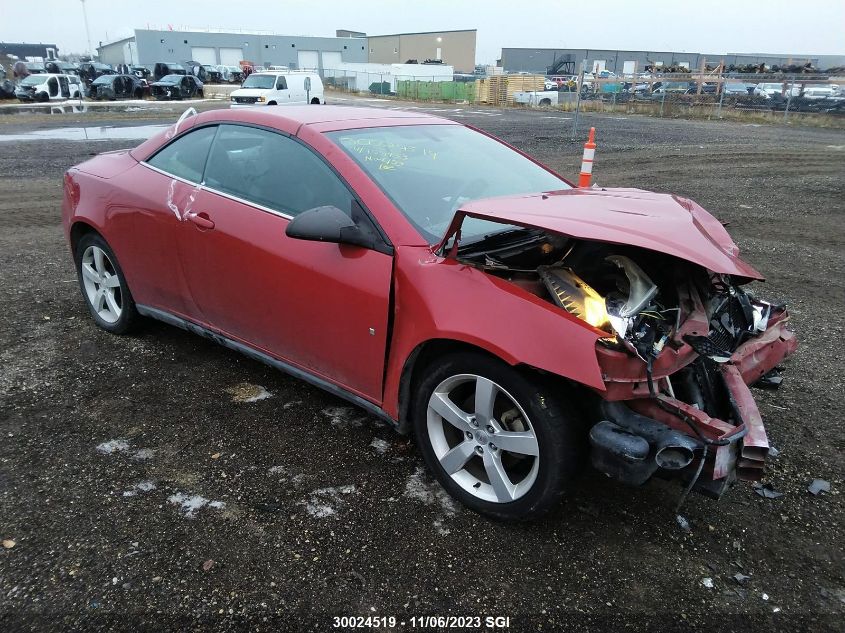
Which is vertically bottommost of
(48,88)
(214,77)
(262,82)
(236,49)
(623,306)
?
(623,306)

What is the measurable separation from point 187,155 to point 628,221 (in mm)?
2682

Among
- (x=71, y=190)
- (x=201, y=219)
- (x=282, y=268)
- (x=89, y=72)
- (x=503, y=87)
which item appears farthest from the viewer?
(x=89, y=72)

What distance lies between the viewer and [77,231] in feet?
14.8

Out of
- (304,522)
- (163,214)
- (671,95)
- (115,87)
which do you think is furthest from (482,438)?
(115,87)

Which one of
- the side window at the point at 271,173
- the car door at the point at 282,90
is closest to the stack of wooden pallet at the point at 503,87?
the car door at the point at 282,90

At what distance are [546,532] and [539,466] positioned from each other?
1.33ft

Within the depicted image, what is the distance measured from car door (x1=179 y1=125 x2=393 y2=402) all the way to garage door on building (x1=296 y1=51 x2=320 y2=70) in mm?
88543

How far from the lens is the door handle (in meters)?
3.44

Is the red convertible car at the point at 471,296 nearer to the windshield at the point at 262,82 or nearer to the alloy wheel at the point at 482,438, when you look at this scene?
the alloy wheel at the point at 482,438

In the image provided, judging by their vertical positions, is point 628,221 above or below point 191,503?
above

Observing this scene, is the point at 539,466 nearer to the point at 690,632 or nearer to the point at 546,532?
the point at 546,532

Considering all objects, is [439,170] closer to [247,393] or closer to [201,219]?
[201,219]

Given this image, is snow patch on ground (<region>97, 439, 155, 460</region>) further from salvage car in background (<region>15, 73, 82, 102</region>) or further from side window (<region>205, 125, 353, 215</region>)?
salvage car in background (<region>15, 73, 82, 102</region>)

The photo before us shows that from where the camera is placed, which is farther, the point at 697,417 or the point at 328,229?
the point at 328,229
